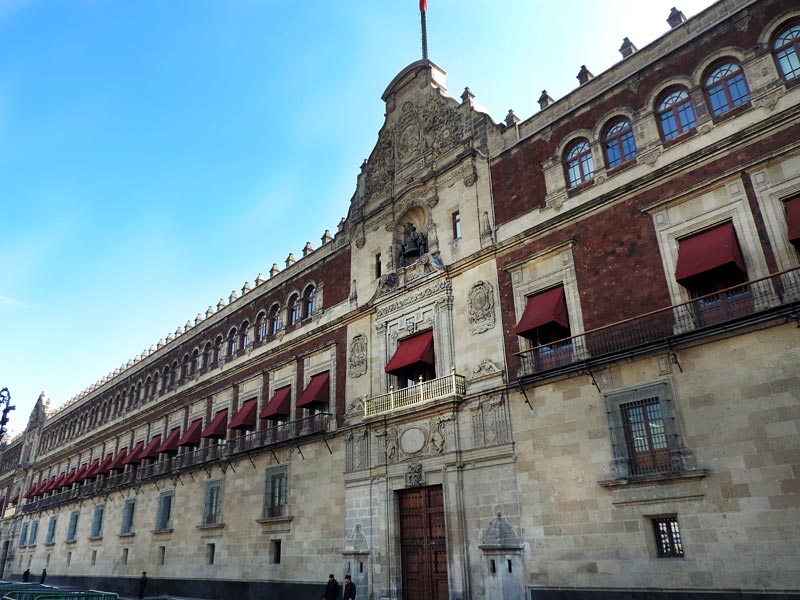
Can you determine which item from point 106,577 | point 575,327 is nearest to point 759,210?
point 575,327

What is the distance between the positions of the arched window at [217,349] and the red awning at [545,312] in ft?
70.2

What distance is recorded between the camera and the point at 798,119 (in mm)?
14422

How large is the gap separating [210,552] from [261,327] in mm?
11022

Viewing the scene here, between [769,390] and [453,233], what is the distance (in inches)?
460

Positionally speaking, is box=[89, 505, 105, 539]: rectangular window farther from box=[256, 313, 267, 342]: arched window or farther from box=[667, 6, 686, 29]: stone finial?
box=[667, 6, 686, 29]: stone finial

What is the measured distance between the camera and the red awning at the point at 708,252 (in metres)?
14.3

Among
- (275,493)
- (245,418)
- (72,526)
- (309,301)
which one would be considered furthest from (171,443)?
(72,526)

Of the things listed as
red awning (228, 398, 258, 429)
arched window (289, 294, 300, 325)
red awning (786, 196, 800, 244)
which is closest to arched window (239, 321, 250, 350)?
arched window (289, 294, 300, 325)

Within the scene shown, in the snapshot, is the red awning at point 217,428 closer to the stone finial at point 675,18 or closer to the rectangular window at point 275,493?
the rectangular window at point 275,493

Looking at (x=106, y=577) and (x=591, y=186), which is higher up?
(x=591, y=186)

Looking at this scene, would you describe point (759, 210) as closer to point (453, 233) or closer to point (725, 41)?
point (725, 41)

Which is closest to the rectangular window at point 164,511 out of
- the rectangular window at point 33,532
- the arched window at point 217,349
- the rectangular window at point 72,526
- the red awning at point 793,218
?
the arched window at point 217,349

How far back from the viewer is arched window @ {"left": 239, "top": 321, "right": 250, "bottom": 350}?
32.6 metres

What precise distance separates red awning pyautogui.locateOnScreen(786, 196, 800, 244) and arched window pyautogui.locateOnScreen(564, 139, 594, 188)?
576 cm
